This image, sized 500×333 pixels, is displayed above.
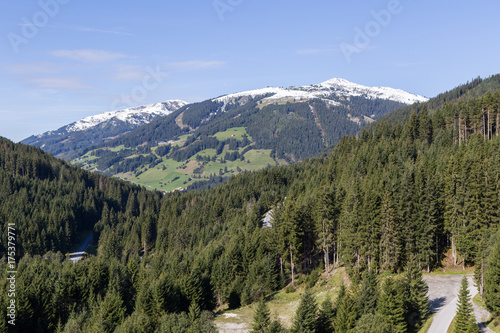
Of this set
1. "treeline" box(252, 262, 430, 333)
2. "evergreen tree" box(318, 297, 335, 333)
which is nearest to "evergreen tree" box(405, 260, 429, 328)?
"treeline" box(252, 262, 430, 333)

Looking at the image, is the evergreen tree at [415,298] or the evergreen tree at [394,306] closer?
the evergreen tree at [394,306]

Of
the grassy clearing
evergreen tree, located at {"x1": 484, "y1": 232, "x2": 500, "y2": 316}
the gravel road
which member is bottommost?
the grassy clearing

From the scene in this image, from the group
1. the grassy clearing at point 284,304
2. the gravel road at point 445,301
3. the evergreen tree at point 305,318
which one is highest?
Result: the evergreen tree at point 305,318

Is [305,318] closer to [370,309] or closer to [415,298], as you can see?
[370,309]

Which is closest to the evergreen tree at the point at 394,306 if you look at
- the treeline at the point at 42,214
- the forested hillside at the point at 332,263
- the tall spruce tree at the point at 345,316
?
the forested hillside at the point at 332,263

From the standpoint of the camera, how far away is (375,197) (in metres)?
62.4

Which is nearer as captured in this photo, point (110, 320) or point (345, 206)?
point (110, 320)

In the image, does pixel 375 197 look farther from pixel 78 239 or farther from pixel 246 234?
pixel 78 239

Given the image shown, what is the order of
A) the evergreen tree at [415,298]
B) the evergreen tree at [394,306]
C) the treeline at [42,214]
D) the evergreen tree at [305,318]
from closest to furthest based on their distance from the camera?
the evergreen tree at [394,306] < the evergreen tree at [305,318] < the evergreen tree at [415,298] < the treeline at [42,214]

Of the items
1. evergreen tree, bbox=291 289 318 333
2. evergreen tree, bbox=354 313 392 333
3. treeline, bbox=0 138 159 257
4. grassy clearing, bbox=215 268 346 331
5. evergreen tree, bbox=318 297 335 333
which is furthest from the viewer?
treeline, bbox=0 138 159 257

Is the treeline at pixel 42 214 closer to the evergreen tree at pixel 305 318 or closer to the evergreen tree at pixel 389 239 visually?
the evergreen tree at pixel 305 318

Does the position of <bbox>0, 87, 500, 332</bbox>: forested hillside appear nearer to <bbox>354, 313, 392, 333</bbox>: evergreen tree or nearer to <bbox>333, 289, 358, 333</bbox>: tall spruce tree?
<bbox>333, 289, 358, 333</bbox>: tall spruce tree

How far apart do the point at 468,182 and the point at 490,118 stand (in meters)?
60.3

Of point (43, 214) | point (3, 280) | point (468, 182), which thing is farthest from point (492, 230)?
point (43, 214)
